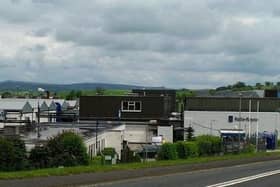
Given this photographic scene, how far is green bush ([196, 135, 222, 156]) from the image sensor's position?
4778cm

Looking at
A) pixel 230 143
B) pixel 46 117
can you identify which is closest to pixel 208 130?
pixel 46 117

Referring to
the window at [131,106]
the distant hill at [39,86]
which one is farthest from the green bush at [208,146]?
the distant hill at [39,86]

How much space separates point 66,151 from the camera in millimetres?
30766

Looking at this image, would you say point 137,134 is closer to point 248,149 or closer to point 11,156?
point 248,149

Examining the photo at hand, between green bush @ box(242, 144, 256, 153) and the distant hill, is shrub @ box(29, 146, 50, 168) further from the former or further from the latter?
the distant hill

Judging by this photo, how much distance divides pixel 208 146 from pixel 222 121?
152 ft

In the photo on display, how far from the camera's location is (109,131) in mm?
56531

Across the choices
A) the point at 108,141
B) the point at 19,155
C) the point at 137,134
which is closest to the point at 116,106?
the point at 137,134

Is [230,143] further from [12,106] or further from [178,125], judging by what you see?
[12,106]

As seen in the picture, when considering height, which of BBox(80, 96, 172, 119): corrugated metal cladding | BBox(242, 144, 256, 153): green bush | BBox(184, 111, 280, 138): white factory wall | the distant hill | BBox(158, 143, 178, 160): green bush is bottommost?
BBox(242, 144, 256, 153): green bush

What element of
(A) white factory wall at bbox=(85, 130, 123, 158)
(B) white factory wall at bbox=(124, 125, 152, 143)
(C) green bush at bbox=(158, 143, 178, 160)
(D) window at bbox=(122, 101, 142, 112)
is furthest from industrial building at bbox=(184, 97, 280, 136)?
(C) green bush at bbox=(158, 143, 178, 160)

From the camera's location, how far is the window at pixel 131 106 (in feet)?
285

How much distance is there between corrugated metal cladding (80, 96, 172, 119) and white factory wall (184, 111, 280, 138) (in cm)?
561

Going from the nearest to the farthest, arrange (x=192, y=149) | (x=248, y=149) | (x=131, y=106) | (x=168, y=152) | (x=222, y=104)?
1. (x=168, y=152)
2. (x=192, y=149)
3. (x=248, y=149)
4. (x=131, y=106)
5. (x=222, y=104)
